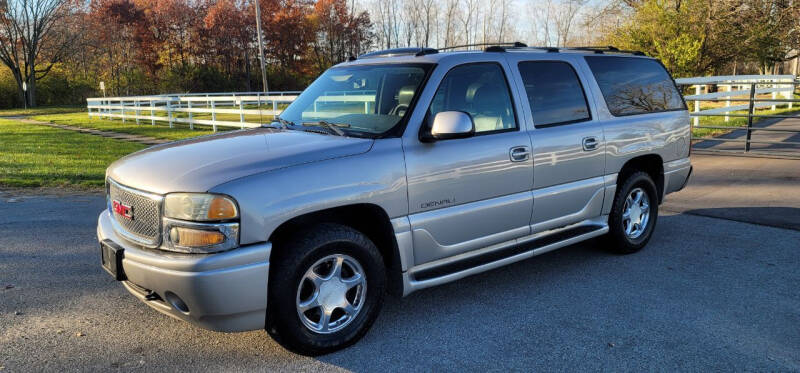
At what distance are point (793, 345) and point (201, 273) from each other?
11.3 feet

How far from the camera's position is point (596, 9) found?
31.1 metres

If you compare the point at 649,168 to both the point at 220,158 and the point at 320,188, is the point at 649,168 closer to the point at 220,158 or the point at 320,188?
the point at 320,188

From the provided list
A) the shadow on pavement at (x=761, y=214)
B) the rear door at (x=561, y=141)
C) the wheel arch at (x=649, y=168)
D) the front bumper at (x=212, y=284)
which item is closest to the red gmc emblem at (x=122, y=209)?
the front bumper at (x=212, y=284)

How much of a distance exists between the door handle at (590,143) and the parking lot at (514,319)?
1.04 meters

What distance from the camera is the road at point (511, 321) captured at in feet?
11.1

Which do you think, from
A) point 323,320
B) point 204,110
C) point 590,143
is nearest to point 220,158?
point 323,320

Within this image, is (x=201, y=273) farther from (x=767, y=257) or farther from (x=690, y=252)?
(x=767, y=257)

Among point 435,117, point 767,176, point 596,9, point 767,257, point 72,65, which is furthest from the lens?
point 72,65

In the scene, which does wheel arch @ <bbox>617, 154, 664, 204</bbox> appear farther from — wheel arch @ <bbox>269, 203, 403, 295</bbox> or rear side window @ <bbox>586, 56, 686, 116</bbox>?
wheel arch @ <bbox>269, 203, 403, 295</bbox>

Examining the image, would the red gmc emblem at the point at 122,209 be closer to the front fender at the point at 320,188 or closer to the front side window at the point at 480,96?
the front fender at the point at 320,188

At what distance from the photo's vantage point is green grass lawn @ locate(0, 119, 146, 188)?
9.38m

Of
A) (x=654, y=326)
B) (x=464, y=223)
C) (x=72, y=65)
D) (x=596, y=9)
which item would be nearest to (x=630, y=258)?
(x=654, y=326)

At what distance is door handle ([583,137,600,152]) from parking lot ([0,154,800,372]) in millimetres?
1039

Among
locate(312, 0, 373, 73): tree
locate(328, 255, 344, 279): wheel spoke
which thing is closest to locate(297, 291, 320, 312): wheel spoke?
locate(328, 255, 344, 279): wheel spoke
